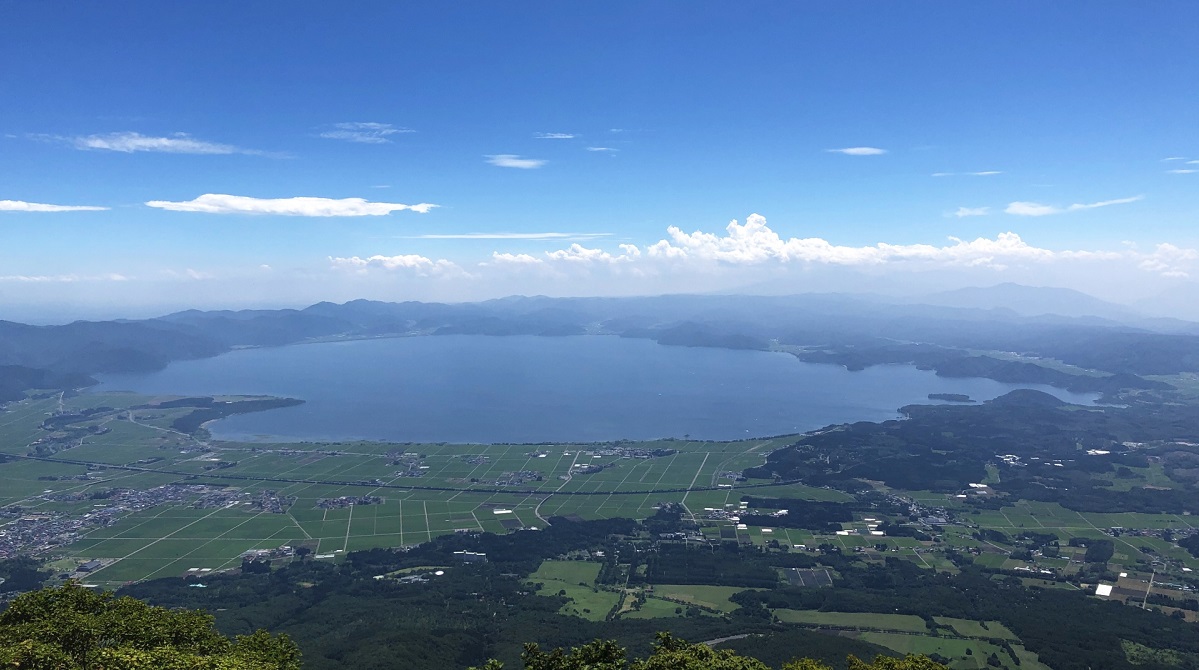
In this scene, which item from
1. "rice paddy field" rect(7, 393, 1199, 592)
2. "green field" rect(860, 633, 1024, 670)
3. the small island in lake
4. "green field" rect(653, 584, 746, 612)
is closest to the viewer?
"green field" rect(860, 633, 1024, 670)

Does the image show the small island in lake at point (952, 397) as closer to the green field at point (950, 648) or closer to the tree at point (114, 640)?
the green field at point (950, 648)

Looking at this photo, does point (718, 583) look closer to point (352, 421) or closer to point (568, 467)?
point (568, 467)

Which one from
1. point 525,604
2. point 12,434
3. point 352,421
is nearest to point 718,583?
point 525,604

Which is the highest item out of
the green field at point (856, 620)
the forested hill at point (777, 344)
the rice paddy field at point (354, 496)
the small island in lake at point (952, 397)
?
the forested hill at point (777, 344)

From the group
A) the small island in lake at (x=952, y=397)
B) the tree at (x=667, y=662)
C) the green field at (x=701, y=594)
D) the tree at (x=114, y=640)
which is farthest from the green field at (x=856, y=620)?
the small island in lake at (x=952, y=397)

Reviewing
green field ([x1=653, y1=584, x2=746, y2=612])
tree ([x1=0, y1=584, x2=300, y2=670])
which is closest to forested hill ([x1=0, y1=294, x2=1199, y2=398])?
green field ([x1=653, y1=584, x2=746, y2=612])

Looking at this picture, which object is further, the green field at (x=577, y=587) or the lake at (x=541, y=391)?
the lake at (x=541, y=391)

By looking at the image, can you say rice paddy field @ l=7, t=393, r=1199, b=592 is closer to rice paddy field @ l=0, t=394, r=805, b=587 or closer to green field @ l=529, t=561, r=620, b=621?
rice paddy field @ l=0, t=394, r=805, b=587
